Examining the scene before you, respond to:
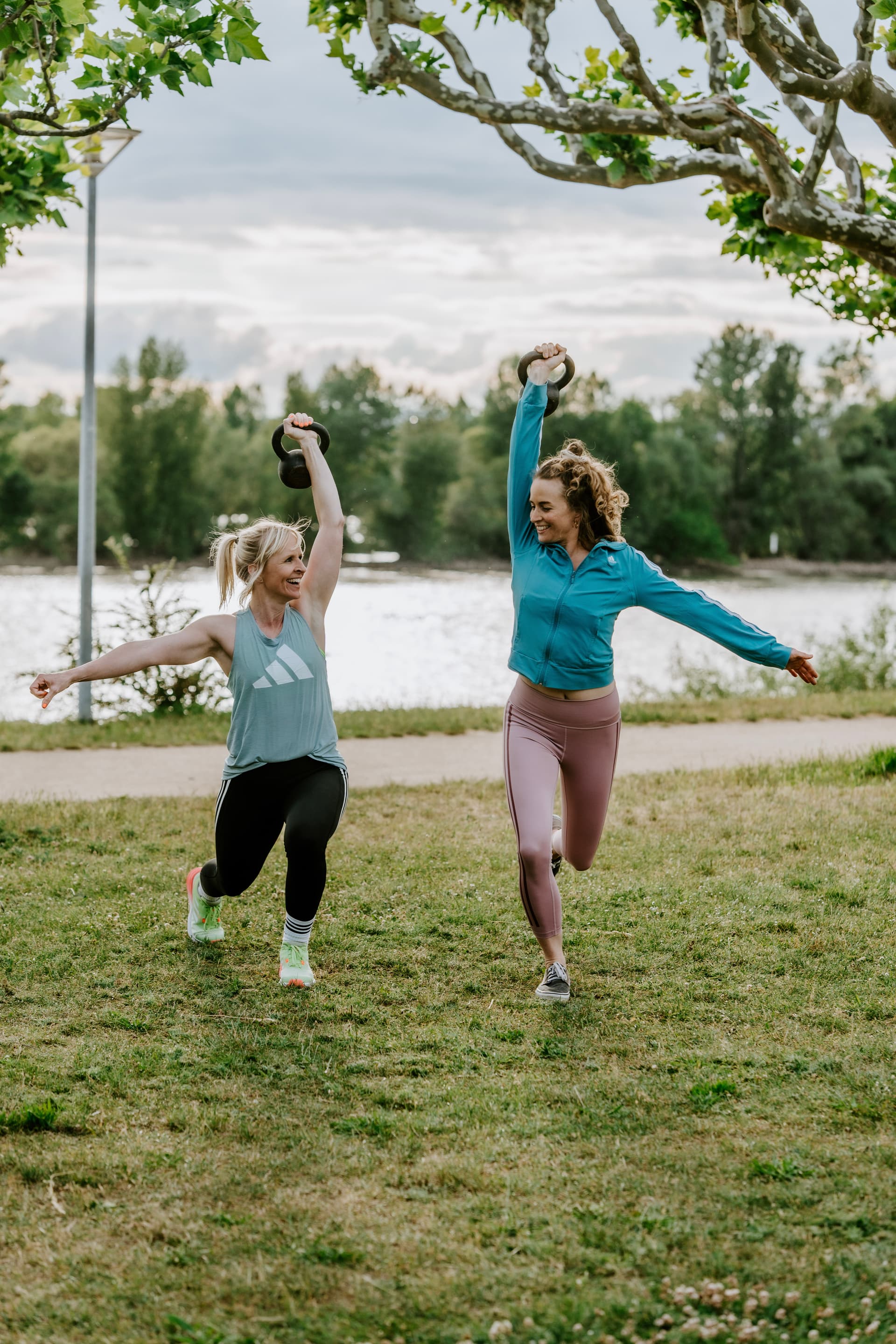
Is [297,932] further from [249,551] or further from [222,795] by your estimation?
[249,551]

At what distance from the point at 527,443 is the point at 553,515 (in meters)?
0.38

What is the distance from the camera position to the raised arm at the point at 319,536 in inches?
208

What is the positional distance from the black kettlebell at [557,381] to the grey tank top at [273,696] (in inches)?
55.4

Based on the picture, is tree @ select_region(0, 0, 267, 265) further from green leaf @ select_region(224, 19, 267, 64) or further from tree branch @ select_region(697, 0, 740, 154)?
tree branch @ select_region(697, 0, 740, 154)

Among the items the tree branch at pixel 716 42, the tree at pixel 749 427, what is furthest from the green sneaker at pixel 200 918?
the tree at pixel 749 427

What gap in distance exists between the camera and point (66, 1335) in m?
3.03

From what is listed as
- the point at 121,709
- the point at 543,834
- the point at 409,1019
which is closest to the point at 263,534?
the point at 543,834

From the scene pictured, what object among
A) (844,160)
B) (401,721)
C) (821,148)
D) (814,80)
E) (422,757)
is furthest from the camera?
(401,721)

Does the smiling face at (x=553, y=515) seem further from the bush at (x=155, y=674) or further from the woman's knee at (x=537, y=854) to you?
the bush at (x=155, y=674)

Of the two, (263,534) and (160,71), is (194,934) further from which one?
(160,71)

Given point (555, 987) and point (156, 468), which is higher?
point (156, 468)

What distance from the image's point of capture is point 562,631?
5199 millimetres

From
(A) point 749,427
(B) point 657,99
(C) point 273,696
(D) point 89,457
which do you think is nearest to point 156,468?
(A) point 749,427

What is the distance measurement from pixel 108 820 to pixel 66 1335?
5.42 m
